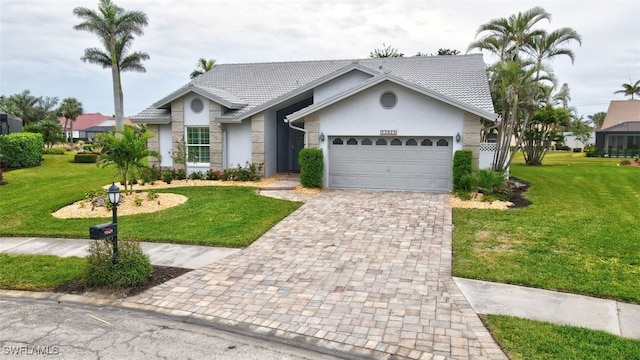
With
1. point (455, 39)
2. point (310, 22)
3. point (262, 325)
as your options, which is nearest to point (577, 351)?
point (262, 325)

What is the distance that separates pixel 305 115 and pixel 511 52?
33.7ft

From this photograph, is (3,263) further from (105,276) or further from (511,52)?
Result: (511,52)

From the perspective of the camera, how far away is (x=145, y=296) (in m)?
7.07

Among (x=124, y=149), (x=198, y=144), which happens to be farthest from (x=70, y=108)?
(x=124, y=149)

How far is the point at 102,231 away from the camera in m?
7.07

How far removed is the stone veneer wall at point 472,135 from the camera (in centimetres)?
1559

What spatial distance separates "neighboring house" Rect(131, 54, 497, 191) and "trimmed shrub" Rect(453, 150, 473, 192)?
27.0 inches

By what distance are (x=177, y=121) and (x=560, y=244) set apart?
1550 cm

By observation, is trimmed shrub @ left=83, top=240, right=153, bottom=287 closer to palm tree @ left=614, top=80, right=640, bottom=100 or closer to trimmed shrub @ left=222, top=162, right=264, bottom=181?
trimmed shrub @ left=222, top=162, right=264, bottom=181

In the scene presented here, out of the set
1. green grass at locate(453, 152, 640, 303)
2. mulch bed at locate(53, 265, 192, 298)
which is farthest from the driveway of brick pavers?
green grass at locate(453, 152, 640, 303)

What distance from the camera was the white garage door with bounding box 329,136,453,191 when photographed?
1633 cm

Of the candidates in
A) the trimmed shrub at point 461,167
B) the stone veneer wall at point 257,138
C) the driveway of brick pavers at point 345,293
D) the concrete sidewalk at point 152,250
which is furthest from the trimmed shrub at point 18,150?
the trimmed shrub at point 461,167

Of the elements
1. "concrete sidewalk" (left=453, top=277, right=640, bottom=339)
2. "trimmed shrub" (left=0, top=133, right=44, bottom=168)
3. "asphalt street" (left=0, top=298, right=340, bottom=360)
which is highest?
"trimmed shrub" (left=0, top=133, right=44, bottom=168)

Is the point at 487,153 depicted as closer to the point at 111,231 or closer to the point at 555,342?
the point at 555,342
